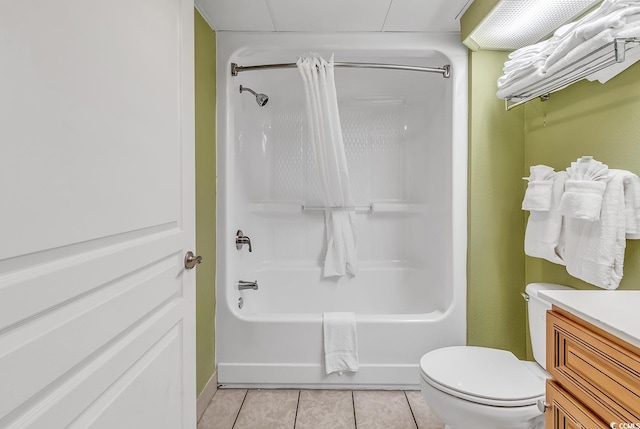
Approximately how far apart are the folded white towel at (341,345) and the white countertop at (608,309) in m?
1.21

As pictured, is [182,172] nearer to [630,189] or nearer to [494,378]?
[494,378]

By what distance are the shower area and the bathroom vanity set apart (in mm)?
1092

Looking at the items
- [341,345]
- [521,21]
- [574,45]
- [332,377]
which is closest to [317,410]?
[332,377]

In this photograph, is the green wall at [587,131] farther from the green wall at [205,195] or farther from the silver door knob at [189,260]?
the green wall at [205,195]

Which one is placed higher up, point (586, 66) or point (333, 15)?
point (333, 15)

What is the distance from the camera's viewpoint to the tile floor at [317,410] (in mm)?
1723

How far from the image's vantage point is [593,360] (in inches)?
31.3

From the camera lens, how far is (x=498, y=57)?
197 cm

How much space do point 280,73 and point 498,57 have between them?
1.39 m

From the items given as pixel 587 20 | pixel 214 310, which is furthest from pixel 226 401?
pixel 587 20

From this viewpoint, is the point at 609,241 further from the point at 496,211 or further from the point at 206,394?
the point at 206,394

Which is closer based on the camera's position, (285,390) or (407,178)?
(285,390)

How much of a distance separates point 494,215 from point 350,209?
898 millimetres

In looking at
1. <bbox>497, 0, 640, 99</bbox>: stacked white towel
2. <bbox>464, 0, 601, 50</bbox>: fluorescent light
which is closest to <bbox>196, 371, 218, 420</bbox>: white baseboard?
<bbox>497, 0, 640, 99</bbox>: stacked white towel
